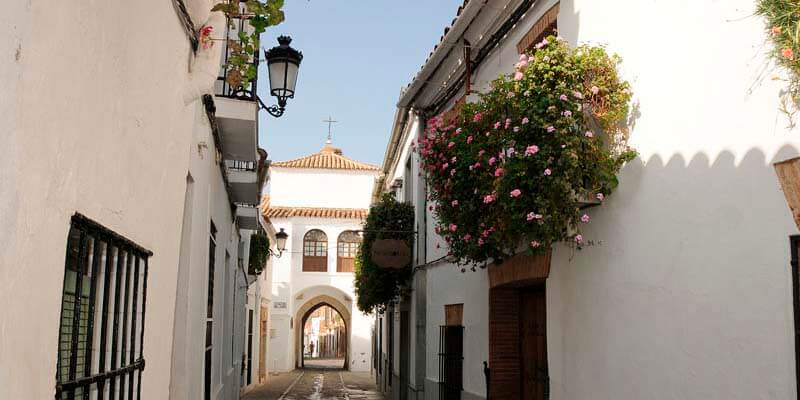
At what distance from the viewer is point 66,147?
2812mm

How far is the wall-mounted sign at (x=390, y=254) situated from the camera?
1487 centimetres

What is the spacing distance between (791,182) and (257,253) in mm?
17066

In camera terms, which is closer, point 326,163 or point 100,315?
point 100,315

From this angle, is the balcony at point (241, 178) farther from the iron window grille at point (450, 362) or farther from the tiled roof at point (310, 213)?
the tiled roof at point (310, 213)

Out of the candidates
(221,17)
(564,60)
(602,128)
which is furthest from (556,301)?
(221,17)

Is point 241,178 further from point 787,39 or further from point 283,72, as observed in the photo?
point 787,39

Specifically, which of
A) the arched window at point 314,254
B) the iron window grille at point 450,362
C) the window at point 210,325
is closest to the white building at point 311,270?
the arched window at point 314,254

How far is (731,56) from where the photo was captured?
485 centimetres

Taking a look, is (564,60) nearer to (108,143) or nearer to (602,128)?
(602,128)

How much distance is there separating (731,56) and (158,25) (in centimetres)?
335

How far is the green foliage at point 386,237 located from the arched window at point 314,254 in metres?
15.8

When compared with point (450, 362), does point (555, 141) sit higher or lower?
higher

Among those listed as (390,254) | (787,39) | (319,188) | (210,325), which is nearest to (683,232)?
(787,39)

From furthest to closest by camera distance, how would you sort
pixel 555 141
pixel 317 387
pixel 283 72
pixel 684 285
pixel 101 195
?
pixel 317 387
pixel 283 72
pixel 555 141
pixel 684 285
pixel 101 195
